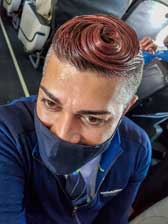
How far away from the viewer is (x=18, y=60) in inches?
128

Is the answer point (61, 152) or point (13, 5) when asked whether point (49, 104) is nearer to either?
point (61, 152)

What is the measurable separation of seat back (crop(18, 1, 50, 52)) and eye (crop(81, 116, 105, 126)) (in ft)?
7.05

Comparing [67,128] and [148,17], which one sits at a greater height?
[67,128]

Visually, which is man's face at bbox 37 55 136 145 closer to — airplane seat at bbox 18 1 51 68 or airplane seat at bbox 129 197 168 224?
airplane seat at bbox 129 197 168 224

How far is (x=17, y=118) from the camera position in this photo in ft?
2.70

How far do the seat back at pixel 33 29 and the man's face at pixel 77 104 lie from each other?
211 centimetres

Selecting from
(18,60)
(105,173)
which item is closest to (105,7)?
(18,60)

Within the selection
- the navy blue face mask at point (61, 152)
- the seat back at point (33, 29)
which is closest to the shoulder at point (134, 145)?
the navy blue face mask at point (61, 152)

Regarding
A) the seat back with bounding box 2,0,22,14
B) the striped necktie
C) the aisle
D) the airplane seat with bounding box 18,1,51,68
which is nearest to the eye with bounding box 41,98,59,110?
the striped necktie

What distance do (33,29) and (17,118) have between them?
7.29ft

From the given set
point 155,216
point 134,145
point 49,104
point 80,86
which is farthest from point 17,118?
point 155,216

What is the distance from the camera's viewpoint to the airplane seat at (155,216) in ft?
3.48

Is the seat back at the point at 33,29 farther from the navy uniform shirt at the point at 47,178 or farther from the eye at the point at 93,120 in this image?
the eye at the point at 93,120

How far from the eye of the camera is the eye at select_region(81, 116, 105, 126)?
77 cm
